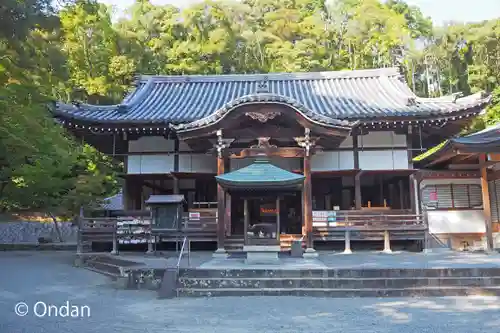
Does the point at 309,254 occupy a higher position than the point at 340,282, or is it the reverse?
the point at 309,254

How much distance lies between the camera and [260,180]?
441 inches

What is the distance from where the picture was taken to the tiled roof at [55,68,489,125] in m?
13.4

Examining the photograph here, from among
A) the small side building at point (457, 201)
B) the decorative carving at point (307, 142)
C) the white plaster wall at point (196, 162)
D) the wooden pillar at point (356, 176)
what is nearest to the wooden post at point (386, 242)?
the wooden pillar at point (356, 176)

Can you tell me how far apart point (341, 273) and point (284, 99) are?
5.65m

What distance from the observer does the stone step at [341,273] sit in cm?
846

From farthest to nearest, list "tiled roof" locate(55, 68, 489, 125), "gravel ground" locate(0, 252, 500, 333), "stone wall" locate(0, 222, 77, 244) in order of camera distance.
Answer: "stone wall" locate(0, 222, 77, 244) < "tiled roof" locate(55, 68, 489, 125) < "gravel ground" locate(0, 252, 500, 333)

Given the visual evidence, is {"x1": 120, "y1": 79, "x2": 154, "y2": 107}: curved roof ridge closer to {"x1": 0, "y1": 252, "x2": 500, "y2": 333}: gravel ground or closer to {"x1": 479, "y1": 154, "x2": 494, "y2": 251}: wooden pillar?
{"x1": 0, "y1": 252, "x2": 500, "y2": 333}: gravel ground

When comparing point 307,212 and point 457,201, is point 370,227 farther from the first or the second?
point 457,201

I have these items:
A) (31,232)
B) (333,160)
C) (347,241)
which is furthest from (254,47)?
(347,241)

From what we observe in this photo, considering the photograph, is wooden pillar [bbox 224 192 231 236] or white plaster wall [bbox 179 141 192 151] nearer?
wooden pillar [bbox 224 192 231 236]

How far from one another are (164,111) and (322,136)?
19.9 ft

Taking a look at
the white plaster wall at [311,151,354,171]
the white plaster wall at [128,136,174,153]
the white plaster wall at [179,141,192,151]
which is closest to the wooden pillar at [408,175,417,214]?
the white plaster wall at [311,151,354,171]

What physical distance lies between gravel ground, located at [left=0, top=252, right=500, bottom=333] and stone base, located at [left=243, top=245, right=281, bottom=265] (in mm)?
2832

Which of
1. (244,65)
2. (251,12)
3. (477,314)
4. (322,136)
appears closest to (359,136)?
(322,136)
